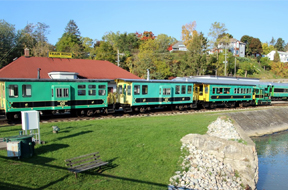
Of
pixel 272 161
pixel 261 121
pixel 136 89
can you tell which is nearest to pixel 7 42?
pixel 136 89

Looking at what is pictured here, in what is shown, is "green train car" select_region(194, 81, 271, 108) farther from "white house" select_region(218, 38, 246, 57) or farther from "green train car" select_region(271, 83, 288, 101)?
"white house" select_region(218, 38, 246, 57)

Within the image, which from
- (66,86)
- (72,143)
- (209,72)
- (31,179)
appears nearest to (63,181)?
(31,179)

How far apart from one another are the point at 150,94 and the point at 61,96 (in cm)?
893

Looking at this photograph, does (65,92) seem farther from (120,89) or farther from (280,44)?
(280,44)

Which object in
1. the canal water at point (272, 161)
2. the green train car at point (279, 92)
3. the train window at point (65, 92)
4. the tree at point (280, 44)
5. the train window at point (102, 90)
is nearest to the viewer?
the canal water at point (272, 161)

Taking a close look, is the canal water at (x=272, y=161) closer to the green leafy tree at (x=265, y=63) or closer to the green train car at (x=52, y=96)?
the green train car at (x=52, y=96)

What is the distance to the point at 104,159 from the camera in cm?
1030

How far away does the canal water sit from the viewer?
13.4m

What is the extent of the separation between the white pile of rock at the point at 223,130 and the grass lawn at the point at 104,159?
7.44ft

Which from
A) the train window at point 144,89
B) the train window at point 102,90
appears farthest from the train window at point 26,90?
the train window at point 144,89

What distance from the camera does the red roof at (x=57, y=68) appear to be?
90.4ft

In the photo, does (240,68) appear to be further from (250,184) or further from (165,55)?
(250,184)

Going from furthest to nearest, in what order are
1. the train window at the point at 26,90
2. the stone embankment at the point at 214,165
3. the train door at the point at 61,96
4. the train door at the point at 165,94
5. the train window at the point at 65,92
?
the train door at the point at 165,94
the train window at the point at 65,92
the train door at the point at 61,96
the train window at the point at 26,90
the stone embankment at the point at 214,165

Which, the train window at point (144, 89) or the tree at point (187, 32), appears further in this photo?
the tree at point (187, 32)
